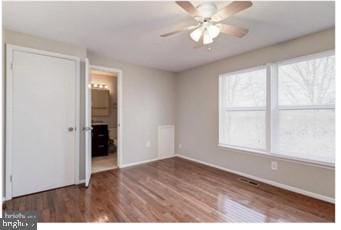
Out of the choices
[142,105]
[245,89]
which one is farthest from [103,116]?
[245,89]

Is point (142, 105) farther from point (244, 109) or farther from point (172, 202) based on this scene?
point (172, 202)

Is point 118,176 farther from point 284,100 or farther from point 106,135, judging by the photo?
point 284,100

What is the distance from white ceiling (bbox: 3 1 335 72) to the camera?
1981 mm

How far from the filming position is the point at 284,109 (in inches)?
117

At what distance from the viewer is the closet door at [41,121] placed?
257 centimetres

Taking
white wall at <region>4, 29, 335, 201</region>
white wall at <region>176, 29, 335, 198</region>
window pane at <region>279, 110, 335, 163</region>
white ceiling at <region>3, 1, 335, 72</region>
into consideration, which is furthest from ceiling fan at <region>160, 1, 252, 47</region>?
window pane at <region>279, 110, 335, 163</region>

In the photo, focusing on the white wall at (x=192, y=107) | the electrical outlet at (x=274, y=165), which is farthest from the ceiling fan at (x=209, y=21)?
the electrical outlet at (x=274, y=165)

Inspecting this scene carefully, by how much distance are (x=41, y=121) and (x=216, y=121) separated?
3.10m

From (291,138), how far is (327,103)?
0.68 meters

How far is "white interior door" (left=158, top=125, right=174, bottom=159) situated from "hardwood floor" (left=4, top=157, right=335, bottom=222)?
56.2 inches

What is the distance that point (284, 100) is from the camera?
2.97m

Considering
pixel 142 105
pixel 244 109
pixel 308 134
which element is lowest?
pixel 308 134
